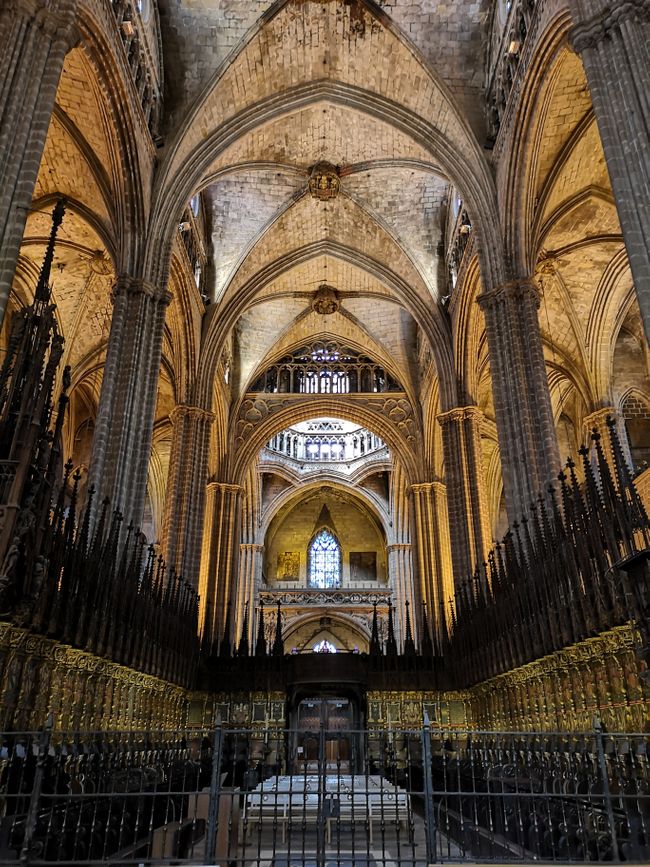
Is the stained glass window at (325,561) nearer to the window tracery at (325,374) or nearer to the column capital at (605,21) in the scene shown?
the window tracery at (325,374)

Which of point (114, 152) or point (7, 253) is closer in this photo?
point (7, 253)

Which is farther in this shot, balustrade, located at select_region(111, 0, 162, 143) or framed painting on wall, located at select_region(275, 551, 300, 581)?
framed painting on wall, located at select_region(275, 551, 300, 581)

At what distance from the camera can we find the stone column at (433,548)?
66.8ft

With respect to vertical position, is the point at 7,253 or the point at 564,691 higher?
the point at 7,253

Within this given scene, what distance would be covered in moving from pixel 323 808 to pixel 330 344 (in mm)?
23154

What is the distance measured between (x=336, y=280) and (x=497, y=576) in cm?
1441

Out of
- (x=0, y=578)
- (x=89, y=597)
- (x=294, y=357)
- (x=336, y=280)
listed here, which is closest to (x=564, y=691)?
(x=89, y=597)

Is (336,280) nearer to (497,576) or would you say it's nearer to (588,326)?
(588,326)

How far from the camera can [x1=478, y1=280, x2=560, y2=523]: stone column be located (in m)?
11.9

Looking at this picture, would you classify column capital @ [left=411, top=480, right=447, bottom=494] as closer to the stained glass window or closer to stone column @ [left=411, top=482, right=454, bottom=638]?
stone column @ [left=411, top=482, right=454, bottom=638]

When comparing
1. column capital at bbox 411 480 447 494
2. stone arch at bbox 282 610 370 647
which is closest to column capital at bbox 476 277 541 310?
column capital at bbox 411 480 447 494

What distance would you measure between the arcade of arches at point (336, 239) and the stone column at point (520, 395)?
48mm

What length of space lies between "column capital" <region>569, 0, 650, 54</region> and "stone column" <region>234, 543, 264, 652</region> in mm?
25003

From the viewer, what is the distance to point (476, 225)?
48.3 feet
